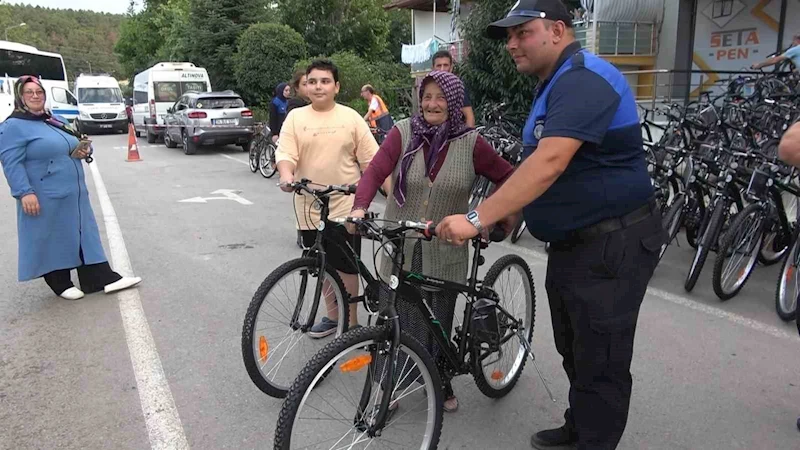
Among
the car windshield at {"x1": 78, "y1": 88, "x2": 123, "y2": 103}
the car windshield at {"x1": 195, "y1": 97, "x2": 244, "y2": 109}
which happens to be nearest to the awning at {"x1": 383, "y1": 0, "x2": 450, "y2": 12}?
the car windshield at {"x1": 195, "y1": 97, "x2": 244, "y2": 109}

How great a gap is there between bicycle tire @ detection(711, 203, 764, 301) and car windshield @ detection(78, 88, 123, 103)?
84.9 feet

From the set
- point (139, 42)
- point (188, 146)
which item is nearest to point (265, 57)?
point (188, 146)

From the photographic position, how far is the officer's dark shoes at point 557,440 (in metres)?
2.95

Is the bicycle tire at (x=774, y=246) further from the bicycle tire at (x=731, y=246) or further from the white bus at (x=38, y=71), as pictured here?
→ the white bus at (x=38, y=71)

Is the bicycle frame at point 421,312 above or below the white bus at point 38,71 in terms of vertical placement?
below

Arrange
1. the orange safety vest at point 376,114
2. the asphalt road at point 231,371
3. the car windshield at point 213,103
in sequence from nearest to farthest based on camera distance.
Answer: the asphalt road at point 231,371, the orange safety vest at point 376,114, the car windshield at point 213,103

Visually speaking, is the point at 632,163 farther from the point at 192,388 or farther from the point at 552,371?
the point at 192,388

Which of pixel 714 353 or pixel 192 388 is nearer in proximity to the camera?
pixel 192 388

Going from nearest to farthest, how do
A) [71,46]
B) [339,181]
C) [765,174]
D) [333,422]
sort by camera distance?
[333,422]
[339,181]
[765,174]
[71,46]

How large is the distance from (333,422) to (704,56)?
13.4m

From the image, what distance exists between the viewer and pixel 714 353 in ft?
13.0

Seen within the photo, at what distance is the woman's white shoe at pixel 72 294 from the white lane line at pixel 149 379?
0.30 metres

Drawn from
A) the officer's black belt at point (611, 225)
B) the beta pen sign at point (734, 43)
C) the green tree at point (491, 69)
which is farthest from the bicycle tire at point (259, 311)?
the beta pen sign at point (734, 43)

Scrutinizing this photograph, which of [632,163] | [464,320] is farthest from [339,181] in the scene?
[632,163]
